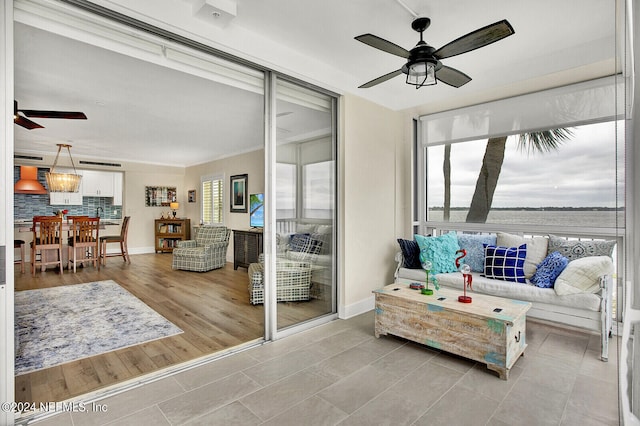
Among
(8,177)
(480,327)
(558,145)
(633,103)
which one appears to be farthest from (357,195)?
(633,103)

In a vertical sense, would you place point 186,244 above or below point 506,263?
below

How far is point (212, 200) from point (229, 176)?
1.09 meters

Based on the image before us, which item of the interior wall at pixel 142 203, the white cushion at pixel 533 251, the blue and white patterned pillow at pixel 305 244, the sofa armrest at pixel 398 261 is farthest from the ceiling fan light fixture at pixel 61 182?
the white cushion at pixel 533 251

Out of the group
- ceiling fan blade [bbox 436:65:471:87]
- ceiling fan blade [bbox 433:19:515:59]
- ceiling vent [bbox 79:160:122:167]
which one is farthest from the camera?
ceiling vent [bbox 79:160:122:167]

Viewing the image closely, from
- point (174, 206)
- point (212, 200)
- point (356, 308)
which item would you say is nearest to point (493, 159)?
point (356, 308)

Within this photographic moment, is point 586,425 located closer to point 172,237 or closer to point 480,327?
Answer: point 480,327

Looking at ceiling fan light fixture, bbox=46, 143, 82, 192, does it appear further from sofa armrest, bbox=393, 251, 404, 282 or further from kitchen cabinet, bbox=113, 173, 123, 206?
sofa armrest, bbox=393, 251, 404, 282

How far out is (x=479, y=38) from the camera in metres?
2.09

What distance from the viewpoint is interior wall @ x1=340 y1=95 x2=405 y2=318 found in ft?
12.2

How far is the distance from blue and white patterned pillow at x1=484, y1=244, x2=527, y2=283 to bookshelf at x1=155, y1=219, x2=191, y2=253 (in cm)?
778

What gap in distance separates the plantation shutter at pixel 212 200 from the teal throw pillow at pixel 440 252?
17.4 ft

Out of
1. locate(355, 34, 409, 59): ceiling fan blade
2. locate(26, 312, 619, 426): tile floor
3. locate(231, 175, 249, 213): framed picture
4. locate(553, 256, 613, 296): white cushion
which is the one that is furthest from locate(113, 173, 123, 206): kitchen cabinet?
locate(553, 256, 613, 296): white cushion

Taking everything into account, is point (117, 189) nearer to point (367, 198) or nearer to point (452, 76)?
point (367, 198)

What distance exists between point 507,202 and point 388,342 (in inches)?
89.1
